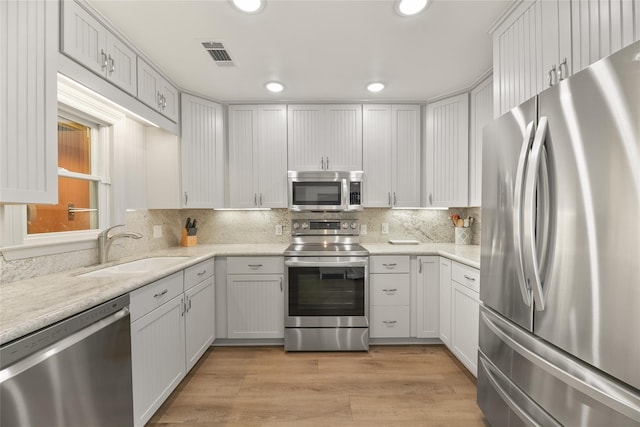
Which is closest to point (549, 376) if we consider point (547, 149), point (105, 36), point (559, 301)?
point (559, 301)

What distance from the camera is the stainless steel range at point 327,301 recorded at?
2.79m

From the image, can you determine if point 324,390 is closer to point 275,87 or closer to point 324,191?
point 324,191

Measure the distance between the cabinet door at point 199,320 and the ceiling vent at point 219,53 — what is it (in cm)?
178

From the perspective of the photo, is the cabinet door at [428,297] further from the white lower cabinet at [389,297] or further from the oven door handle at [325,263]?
the oven door handle at [325,263]

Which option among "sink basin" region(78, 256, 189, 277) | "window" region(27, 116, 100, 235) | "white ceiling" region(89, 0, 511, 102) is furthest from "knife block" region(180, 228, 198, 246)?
"white ceiling" region(89, 0, 511, 102)

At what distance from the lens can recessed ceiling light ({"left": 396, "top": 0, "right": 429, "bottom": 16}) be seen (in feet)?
5.46

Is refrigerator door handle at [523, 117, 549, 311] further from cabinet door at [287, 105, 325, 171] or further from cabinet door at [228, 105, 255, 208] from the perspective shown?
cabinet door at [228, 105, 255, 208]

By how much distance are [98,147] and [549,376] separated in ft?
10.2

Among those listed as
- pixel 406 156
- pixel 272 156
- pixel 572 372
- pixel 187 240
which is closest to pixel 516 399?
pixel 572 372

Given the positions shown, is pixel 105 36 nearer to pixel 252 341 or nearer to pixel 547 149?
pixel 547 149

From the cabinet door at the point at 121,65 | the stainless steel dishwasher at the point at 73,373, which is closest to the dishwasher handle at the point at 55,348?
the stainless steel dishwasher at the point at 73,373

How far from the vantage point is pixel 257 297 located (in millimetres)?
2871

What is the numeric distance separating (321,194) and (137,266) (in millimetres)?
1745

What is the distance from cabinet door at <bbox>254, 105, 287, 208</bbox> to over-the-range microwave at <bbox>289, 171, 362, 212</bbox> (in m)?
0.15
